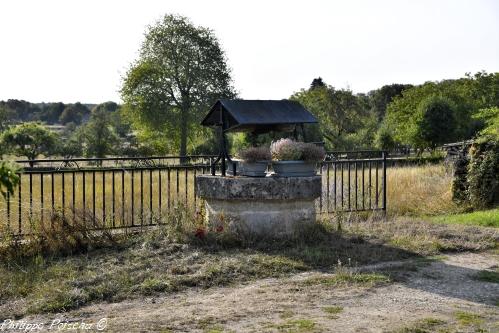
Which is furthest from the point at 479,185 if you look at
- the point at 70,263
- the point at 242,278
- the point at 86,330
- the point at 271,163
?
the point at 86,330

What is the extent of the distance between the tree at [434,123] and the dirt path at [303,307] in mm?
29267

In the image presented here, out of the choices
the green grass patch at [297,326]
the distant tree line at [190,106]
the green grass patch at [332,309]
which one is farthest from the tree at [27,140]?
the green grass patch at [297,326]

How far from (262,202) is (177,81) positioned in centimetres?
3266

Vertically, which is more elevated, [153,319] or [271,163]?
[271,163]

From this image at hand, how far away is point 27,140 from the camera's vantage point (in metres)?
38.5

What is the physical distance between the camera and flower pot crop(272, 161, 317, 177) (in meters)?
8.69

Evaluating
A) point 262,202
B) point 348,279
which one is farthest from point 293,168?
point 348,279

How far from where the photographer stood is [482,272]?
7219 mm

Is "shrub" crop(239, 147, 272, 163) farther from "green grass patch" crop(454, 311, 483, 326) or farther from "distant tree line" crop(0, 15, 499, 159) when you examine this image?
"distant tree line" crop(0, 15, 499, 159)

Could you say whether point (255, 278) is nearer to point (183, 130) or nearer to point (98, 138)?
point (183, 130)

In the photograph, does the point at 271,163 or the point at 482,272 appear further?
the point at 271,163

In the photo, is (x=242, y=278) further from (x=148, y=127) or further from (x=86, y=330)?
(x=148, y=127)

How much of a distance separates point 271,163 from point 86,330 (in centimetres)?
436

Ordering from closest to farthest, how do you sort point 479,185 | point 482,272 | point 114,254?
point 482,272 < point 114,254 < point 479,185
